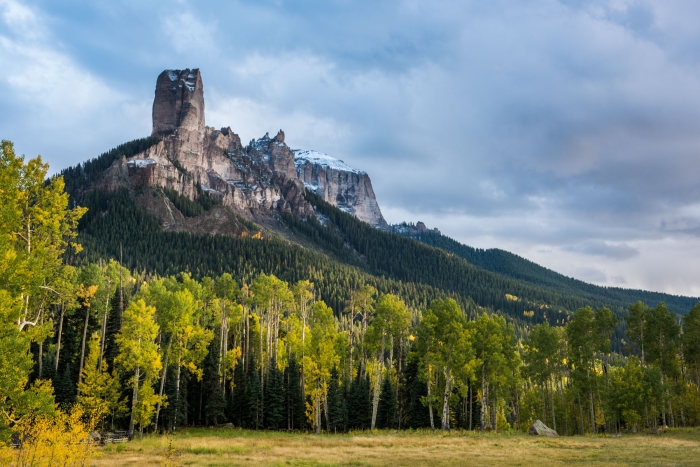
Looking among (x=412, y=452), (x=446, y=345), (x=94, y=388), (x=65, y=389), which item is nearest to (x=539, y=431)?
(x=446, y=345)

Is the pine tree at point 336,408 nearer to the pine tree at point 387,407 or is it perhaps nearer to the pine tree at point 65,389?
the pine tree at point 387,407

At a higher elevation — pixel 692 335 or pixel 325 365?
pixel 692 335

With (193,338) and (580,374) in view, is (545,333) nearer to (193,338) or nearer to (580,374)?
(580,374)

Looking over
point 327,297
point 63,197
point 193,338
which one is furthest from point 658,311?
point 327,297

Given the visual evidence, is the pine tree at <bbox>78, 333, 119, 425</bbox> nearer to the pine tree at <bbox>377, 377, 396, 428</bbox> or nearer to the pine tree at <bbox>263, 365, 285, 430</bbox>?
the pine tree at <bbox>263, 365, 285, 430</bbox>

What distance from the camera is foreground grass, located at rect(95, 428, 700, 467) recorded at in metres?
25.3

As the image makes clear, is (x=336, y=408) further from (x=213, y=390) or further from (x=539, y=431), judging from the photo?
(x=539, y=431)

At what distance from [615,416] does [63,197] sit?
5155 centimetres

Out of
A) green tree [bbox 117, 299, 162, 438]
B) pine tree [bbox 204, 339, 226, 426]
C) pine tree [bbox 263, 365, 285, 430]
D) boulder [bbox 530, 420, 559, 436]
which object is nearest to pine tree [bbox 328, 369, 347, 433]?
pine tree [bbox 263, 365, 285, 430]

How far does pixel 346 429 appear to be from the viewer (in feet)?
169

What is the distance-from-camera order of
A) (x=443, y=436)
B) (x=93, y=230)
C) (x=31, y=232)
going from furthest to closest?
(x=93, y=230) < (x=443, y=436) < (x=31, y=232)

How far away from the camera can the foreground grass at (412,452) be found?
25.3 meters

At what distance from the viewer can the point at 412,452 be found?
2998 cm

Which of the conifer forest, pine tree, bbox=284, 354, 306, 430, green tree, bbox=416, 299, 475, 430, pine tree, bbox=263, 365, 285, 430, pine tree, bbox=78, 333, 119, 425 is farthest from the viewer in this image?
pine tree, bbox=284, 354, 306, 430
